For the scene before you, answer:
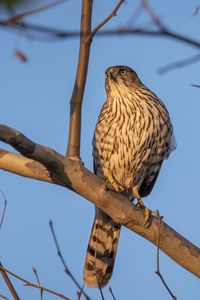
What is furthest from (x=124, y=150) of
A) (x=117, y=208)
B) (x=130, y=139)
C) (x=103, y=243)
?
(x=117, y=208)

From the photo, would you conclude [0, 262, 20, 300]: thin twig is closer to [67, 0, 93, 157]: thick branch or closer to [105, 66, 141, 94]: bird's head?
[67, 0, 93, 157]: thick branch

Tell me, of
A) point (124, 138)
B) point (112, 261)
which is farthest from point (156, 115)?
point (112, 261)

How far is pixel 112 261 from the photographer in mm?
5254

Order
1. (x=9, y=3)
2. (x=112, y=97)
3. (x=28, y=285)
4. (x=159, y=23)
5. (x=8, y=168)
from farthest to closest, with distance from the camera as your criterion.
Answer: (x=112, y=97), (x=8, y=168), (x=28, y=285), (x=159, y=23), (x=9, y=3)

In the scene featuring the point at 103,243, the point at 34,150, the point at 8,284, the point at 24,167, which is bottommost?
the point at 8,284

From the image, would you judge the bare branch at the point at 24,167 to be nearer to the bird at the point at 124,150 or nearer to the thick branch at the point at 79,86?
the thick branch at the point at 79,86

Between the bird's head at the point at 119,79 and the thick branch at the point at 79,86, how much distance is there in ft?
8.23

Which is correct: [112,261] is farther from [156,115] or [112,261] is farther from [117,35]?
[117,35]

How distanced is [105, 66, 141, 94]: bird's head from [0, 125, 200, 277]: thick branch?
2.27 meters

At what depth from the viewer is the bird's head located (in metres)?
5.84

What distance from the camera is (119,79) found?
5914mm

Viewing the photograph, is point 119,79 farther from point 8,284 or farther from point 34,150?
point 8,284

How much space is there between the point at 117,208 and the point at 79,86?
3.07 feet

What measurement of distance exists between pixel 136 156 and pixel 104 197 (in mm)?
1906
